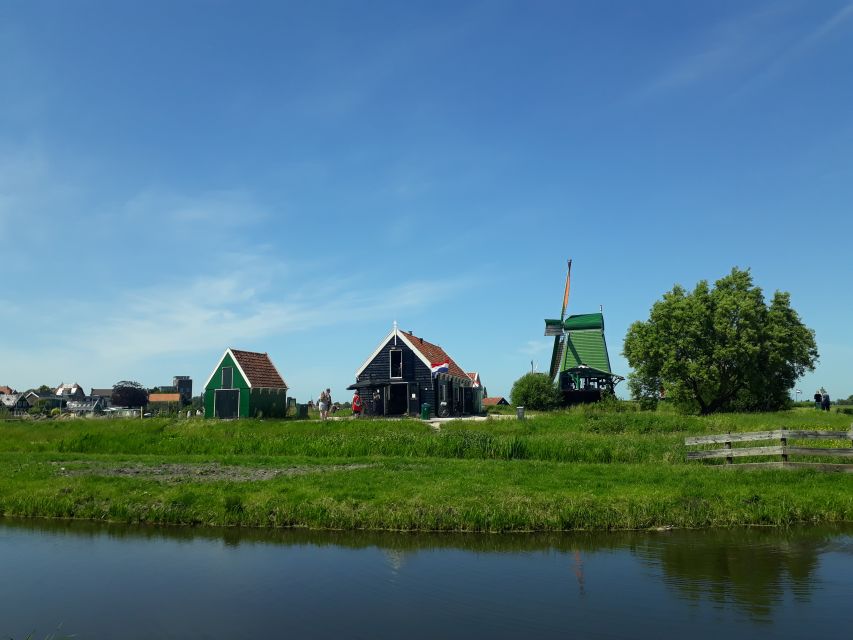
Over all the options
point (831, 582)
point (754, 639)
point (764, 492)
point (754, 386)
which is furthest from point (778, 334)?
point (754, 639)

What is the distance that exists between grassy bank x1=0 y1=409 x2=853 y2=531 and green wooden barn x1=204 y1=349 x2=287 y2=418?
2400 cm

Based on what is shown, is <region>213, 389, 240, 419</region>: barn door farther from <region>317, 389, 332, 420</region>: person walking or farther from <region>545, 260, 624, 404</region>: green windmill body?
<region>545, 260, 624, 404</region>: green windmill body

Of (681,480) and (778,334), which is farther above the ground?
(778,334)

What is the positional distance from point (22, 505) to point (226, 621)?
486 inches

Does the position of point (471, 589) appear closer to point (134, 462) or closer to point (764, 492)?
point (764, 492)

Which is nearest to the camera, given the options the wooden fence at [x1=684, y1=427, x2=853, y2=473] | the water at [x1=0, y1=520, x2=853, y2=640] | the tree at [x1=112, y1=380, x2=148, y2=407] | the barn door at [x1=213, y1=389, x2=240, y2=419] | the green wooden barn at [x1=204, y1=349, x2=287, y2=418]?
the water at [x1=0, y1=520, x2=853, y2=640]

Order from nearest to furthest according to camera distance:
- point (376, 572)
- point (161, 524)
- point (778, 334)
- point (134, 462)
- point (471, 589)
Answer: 1. point (471, 589)
2. point (376, 572)
3. point (161, 524)
4. point (134, 462)
5. point (778, 334)

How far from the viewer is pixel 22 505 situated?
18609mm

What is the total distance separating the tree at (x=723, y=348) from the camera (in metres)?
56.4

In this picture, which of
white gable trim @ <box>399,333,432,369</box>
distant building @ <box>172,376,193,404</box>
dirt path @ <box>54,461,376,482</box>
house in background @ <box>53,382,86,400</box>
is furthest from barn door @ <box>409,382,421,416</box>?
house in background @ <box>53,382,86,400</box>

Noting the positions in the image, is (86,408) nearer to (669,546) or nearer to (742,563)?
(669,546)

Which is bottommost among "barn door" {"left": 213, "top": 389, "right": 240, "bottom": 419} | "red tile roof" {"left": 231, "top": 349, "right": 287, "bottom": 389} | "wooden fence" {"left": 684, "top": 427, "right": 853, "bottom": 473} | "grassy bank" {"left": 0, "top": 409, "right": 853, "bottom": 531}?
"grassy bank" {"left": 0, "top": 409, "right": 853, "bottom": 531}

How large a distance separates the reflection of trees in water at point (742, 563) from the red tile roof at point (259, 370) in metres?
45.1

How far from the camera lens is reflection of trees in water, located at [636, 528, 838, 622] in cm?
1044
